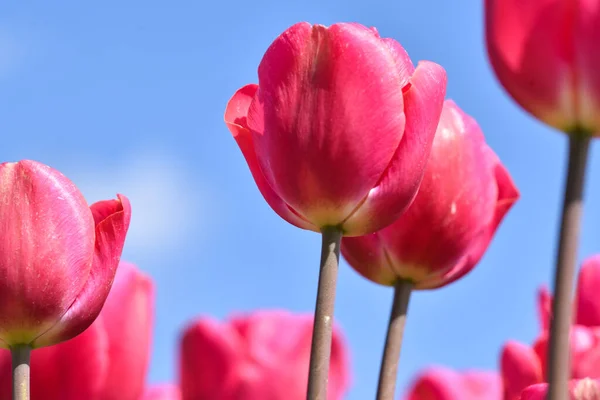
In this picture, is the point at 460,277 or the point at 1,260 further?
the point at 460,277

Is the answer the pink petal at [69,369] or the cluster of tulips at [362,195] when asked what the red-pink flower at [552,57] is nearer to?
the cluster of tulips at [362,195]

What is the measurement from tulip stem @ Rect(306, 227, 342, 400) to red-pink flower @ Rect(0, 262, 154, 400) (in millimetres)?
302

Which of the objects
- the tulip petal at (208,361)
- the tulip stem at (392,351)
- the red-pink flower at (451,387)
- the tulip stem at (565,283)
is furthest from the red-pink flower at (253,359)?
the tulip stem at (565,283)

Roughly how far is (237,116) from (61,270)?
0.50 ft

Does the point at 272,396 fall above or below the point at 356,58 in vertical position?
below

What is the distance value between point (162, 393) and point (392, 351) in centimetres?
49

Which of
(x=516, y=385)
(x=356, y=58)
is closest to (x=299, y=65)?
(x=356, y=58)

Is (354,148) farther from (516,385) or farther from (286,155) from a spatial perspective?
(516,385)

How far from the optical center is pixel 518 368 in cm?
92

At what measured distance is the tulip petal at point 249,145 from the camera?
2.42 feet

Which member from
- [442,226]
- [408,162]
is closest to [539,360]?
[442,226]

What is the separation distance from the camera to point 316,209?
710mm

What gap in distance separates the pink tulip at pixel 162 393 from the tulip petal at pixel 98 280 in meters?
0.46

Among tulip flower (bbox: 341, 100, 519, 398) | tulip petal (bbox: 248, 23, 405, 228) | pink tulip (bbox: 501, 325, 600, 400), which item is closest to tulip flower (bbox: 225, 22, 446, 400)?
tulip petal (bbox: 248, 23, 405, 228)
